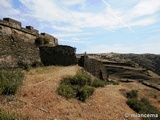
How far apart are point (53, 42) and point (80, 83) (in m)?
7.90

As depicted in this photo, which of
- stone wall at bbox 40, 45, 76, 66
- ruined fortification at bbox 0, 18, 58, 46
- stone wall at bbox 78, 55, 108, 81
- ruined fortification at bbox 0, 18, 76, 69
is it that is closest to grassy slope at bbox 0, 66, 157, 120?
ruined fortification at bbox 0, 18, 76, 69

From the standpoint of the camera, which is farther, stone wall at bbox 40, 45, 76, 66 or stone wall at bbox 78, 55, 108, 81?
stone wall at bbox 78, 55, 108, 81

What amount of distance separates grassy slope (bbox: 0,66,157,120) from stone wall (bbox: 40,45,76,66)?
3.75 meters

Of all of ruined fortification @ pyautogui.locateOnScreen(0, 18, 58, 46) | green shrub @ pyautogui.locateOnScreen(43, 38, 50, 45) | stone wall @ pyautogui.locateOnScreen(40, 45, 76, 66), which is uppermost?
ruined fortification @ pyautogui.locateOnScreen(0, 18, 58, 46)

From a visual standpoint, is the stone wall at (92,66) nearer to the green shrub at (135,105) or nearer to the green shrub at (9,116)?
the green shrub at (135,105)

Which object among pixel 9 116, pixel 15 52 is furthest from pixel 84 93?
pixel 15 52

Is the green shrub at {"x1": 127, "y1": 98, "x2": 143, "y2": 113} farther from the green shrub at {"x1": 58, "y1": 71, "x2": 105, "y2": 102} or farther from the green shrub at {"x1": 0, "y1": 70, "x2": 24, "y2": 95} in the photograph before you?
the green shrub at {"x1": 0, "y1": 70, "x2": 24, "y2": 95}

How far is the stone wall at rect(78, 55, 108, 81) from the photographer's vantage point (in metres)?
17.6

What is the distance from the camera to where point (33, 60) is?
16.7m

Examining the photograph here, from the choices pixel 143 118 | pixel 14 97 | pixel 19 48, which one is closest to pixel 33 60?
pixel 19 48

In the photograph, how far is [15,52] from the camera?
1477 cm

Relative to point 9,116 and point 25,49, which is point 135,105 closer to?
point 9,116

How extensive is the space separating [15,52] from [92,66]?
6.83 meters

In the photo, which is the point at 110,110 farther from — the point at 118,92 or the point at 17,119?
the point at 17,119
